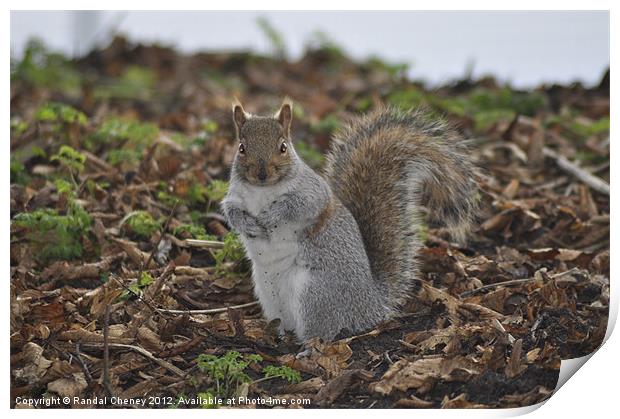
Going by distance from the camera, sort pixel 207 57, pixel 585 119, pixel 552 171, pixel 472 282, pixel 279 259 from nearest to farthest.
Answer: pixel 279 259
pixel 472 282
pixel 552 171
pixel 585 119
pixel 207 57

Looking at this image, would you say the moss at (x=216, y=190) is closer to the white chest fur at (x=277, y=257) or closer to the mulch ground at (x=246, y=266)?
the mulch ground at (x=246, y=266)

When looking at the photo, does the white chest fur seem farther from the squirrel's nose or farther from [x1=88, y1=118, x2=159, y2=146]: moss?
[x1=88, y1=118, x2=159, y2=146]: moss

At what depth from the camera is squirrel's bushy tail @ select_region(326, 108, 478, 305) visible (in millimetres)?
3211

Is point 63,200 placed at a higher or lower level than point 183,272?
higher

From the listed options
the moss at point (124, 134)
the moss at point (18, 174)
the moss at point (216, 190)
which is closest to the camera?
the moss at point (216, 190)

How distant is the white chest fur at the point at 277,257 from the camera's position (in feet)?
9.80

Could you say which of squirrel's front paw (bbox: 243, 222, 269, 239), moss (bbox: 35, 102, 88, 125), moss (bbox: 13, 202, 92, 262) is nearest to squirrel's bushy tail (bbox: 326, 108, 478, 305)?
squirrel's front paw (bbox: 243, 222, 269, 239)

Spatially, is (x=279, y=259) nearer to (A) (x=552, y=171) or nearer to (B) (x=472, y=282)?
(B) (x=472, y=282)

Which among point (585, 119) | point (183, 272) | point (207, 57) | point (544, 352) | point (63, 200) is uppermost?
point (207, 57)

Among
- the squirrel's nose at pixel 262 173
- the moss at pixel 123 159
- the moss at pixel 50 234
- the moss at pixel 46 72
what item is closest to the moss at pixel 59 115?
the moss at pixel 123 159

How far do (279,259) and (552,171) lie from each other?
210cm

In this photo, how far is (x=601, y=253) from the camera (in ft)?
11.7

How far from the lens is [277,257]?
300 cm
